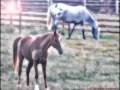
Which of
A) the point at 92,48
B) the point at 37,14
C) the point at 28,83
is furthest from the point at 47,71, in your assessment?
the point at 37,14

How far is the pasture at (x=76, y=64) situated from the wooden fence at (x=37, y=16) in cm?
22

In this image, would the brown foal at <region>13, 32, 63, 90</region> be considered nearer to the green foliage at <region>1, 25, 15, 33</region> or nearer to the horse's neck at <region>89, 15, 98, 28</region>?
the green foliage at <region>1, 25, 15, 33</region>

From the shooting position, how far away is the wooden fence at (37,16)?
10887mm

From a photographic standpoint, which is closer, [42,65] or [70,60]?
[42,65]

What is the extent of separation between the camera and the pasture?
894cm

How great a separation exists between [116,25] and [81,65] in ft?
6.32

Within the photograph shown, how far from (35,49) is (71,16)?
243cm

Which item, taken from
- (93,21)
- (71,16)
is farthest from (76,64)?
(71,16)

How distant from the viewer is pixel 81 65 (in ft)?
31.8

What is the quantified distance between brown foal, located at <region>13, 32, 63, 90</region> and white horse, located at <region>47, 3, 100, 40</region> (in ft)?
4.76

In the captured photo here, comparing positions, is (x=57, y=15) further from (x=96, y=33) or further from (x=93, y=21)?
(x=96, y=33)

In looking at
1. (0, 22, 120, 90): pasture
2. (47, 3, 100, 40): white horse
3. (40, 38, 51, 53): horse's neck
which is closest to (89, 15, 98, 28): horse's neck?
(47, 3, 100, 40): white horse

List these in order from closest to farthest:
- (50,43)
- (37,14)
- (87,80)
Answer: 1. (50,43)
2. (87,80)
3. (37,14)

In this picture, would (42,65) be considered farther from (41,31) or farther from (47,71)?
(41,31)
